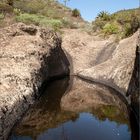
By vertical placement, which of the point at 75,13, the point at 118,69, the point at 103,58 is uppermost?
the point at 75,13

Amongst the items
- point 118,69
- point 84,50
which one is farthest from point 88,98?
point 84,50

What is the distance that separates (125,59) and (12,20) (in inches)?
710

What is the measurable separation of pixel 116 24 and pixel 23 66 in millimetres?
25115

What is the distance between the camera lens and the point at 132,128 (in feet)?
53.0

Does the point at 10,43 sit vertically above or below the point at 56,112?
above

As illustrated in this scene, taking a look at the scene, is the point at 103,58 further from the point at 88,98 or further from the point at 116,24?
the point at 116,24

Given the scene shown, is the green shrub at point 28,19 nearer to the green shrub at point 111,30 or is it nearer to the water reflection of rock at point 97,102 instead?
the green shrub at point 111,30

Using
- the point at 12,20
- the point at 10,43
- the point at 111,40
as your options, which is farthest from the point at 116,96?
the point at 12,20

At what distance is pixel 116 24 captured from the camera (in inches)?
1718

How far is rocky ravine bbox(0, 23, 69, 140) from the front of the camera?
15.3 meters

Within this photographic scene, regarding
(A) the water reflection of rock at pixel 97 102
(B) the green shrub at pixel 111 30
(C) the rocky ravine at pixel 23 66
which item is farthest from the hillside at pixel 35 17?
(A) the water reflection of rock at pixel 97 102

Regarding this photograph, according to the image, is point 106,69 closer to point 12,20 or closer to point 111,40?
point 111,40

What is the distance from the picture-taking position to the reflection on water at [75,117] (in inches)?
586

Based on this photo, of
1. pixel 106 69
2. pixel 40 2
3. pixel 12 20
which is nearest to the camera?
pixel 106 69
